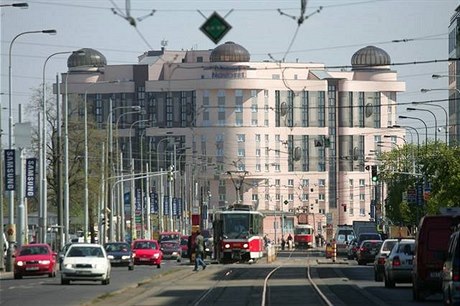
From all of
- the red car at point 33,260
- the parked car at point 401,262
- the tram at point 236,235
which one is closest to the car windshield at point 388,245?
the parked car at point 401,262

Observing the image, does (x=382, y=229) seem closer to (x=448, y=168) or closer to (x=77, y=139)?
(x=77, y=139)

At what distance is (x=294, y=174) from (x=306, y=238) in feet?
126

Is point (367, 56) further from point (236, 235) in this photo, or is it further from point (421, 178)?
point (236, 235)

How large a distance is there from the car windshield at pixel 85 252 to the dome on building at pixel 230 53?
424ft

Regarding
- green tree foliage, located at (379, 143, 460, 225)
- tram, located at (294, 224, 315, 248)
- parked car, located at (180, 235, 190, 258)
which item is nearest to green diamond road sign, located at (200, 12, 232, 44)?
green tree foliage, located at (379, 143, 460, 225)

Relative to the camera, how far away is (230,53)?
7170 inches

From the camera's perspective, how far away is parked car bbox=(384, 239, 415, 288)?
44.4 meters

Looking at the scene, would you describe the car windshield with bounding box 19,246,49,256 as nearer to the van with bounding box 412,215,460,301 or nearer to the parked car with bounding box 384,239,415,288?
the parked car with bounding box 384,239,415,288

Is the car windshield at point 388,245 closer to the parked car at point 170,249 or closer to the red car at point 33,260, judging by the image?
the red car at point 33,260

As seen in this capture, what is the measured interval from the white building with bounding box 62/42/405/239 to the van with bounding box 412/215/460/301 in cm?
14561

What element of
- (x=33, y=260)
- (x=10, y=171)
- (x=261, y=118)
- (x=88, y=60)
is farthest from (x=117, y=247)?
(x=261, y=118)

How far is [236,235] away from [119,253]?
524 inches

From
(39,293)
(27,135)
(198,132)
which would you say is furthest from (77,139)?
(198,132)

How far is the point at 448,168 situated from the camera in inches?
2581
